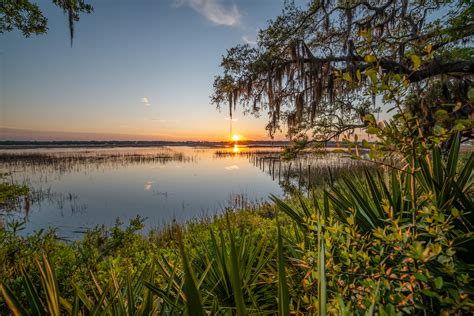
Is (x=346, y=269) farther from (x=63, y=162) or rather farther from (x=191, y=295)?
(x=63, y=162)

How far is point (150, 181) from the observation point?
2252 centimetres

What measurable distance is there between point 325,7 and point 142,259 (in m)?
10.9

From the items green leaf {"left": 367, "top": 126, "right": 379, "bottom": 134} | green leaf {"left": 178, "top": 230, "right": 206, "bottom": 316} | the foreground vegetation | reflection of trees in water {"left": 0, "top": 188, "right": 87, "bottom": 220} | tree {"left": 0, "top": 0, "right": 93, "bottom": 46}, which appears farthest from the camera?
reflection of trees in water {"left": 0, "top": 188, "right": 87, "bottom": 220}

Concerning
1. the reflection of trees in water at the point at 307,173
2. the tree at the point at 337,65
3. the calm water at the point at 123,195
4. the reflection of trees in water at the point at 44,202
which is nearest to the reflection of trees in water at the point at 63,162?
the calm water at the point at 123,195

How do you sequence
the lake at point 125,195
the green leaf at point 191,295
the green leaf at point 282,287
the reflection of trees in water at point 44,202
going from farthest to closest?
the reflection of trees in water at point 44,202 < the lake at point 125,195 < the green leaf at point 282,287 < the green leaf at point 191,295

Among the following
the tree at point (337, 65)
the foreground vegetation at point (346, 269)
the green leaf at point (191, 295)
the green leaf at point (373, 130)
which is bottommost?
the foreground vegetation at point (346, 269)

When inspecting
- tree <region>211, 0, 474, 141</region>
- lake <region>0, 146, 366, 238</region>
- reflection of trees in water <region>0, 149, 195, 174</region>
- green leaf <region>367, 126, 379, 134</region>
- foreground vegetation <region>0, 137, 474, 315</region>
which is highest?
tree <region>211, 0, 474, 141</region>

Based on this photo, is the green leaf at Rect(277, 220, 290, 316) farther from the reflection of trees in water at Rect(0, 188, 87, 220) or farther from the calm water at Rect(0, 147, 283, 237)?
the reflection of trees in water at Rect(0, 188, 87, 220)

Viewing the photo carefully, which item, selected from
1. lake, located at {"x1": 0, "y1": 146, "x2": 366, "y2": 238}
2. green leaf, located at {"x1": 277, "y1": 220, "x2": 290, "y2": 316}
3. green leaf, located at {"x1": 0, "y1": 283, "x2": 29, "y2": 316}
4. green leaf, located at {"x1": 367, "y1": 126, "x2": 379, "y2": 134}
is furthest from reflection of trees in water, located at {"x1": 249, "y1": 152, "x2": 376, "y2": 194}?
green leaf, located at {"x1": 0, "y1": 283, "x2": 29, "y2": 316}

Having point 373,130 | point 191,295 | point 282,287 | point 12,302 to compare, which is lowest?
point 12,302

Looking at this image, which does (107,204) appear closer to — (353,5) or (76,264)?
(76,264)

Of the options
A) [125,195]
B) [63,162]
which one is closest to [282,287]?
[125,195]

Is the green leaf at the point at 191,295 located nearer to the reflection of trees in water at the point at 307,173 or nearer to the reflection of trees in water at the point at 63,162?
the reflection of trees in water at the point at 307,173

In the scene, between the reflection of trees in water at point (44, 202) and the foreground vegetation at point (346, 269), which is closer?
the foreground vegetation at point (346, 269)
